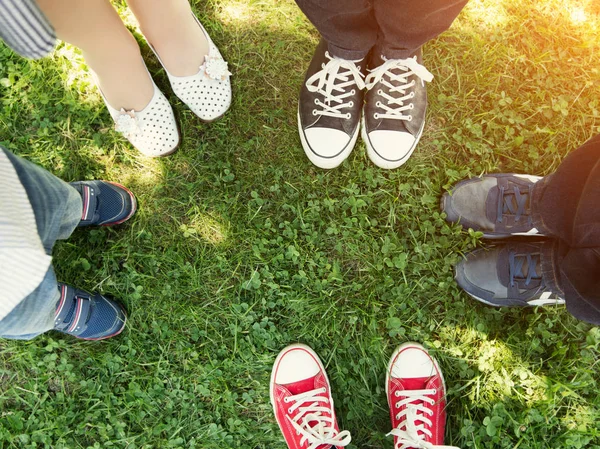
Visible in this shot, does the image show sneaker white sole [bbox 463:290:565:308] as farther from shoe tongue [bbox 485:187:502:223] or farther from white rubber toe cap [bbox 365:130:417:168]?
white rubber toe cap [bbox 365:130:417:168]

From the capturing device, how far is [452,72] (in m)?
2.30

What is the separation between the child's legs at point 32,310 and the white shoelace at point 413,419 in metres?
1.61

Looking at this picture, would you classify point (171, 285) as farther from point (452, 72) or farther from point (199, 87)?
point (452, 72)

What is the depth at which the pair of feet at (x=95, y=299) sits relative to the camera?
6.62 feet

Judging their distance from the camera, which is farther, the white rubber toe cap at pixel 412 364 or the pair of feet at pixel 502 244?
→ the white rubber toe cap at pixel 412 364

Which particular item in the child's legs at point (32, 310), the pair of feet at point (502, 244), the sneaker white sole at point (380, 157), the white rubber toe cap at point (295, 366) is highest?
the child's legs at point (32, 310)

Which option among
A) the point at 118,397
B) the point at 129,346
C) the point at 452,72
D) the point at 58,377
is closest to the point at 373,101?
the point at 452,72

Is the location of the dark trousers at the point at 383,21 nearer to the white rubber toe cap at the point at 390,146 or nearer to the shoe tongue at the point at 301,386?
the white rubber toe cap at the point at 390,146

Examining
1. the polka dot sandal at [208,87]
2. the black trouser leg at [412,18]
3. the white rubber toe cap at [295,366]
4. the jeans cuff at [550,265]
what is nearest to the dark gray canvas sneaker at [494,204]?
the jeans cuff at [550,265]

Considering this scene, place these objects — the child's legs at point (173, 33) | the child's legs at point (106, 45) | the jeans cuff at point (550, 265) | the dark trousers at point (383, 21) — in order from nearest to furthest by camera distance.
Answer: the dark trousers at point (383, 21)
the child's legs at point (106, 45)
the jeans cuff at point (550, 265)
the child's legs at point (173, 33)

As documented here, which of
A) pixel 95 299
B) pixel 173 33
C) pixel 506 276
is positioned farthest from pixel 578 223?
pixel 95 299

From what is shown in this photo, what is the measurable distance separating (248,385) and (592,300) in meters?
1.57

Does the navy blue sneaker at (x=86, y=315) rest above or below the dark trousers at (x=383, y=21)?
below

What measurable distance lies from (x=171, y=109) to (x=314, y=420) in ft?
5.83
